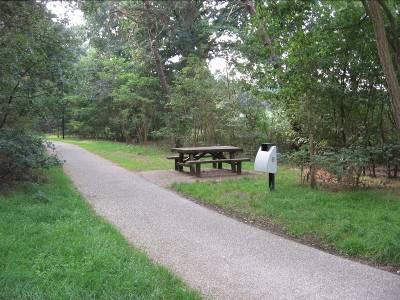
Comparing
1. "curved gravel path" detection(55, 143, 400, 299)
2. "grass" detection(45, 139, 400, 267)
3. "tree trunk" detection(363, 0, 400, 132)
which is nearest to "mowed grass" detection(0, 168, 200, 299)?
"curved gravel path" detection(55, 143, 400, 299)

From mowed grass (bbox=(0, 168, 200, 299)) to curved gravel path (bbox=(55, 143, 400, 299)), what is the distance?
348mm

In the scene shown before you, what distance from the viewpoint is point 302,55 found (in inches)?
326

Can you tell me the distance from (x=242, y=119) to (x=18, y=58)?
376 inches

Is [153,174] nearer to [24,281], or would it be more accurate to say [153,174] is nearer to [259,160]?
[259,160]

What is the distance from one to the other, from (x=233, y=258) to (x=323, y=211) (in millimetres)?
2443

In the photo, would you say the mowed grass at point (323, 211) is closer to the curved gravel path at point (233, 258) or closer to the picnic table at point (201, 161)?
the curved gravel path at point (233, 258)

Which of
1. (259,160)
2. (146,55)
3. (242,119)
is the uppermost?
(146,55)

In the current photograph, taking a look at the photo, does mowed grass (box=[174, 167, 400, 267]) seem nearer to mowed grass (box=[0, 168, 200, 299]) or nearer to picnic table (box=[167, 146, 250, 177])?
picnic table (box=[167, 146, 250, 177])

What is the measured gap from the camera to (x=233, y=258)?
5066 millimetres

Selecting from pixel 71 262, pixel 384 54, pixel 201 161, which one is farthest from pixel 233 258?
pixel 201 161

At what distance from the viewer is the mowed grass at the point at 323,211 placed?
537cm

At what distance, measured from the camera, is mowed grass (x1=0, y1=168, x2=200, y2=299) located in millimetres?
3848

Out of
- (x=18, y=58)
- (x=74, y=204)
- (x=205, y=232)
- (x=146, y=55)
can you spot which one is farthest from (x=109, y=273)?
(x=146, y=55)

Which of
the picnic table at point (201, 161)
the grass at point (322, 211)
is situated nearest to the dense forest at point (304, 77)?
the grass at point (322, 211)
